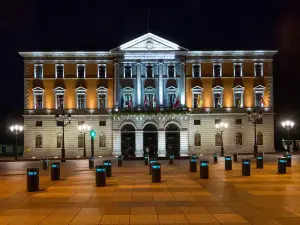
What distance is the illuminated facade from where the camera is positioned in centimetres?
6725

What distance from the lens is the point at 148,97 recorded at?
68.0m

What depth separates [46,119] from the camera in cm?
6775

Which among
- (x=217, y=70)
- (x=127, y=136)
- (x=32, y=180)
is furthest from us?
(x=217, y=70)

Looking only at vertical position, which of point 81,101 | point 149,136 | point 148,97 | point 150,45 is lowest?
point 149,136

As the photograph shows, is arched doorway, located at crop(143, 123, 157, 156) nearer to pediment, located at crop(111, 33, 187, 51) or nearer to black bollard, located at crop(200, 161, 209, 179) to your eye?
pediment, located at crop(111, 33, 187, 51)

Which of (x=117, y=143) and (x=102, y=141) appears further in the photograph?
(x=102, y=141)

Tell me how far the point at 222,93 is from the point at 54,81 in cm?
2324

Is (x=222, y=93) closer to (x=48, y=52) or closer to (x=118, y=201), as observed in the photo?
(x=48, y=52)

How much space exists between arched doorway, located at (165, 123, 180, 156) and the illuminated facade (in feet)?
0.45

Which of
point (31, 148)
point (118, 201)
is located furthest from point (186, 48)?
point (118, 201)

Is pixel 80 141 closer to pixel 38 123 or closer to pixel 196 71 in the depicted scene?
pixel 38 123

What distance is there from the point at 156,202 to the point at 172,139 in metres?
50.3

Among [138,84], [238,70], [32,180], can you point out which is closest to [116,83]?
[138,84]

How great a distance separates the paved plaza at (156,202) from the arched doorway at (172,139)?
138 ft
